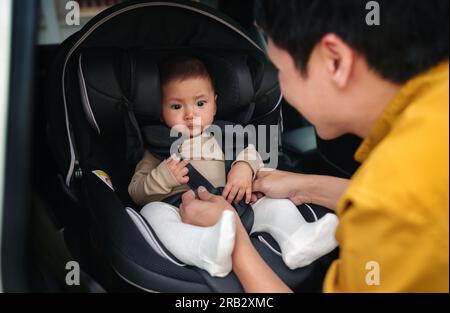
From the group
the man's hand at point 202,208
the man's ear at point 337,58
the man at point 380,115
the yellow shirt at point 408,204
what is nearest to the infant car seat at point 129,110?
the man's hand at point 202,208

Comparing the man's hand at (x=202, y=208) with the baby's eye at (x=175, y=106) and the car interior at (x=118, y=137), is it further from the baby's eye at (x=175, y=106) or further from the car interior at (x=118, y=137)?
the baby's eye at (x=175, y=106)

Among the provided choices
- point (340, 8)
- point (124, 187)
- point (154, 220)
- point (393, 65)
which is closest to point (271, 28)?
point (340, 8)

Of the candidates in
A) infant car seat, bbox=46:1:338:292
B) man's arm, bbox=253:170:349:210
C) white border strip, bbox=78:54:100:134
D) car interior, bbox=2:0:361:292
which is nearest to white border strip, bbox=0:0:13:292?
car interior, bbox=2:0:361:292

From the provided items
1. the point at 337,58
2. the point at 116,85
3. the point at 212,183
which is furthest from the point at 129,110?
the point at 337,58

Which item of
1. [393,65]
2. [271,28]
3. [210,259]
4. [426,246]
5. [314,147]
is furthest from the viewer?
[314,147]

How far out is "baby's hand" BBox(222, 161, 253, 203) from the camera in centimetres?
171

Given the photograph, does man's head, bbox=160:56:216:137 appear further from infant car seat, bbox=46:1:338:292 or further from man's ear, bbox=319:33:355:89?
man's ear, bbox=319:33:355:89

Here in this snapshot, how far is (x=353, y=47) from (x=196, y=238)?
25.6 inches

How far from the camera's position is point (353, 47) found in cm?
109

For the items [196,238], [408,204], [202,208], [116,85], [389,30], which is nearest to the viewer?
[408,204]

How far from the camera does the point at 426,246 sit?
0.96 meters

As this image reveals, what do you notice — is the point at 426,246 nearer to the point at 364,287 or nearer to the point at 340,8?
the point at 364,287

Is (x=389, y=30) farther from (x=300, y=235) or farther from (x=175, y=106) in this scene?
(x=175, y=106)

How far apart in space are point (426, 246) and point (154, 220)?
831mm
